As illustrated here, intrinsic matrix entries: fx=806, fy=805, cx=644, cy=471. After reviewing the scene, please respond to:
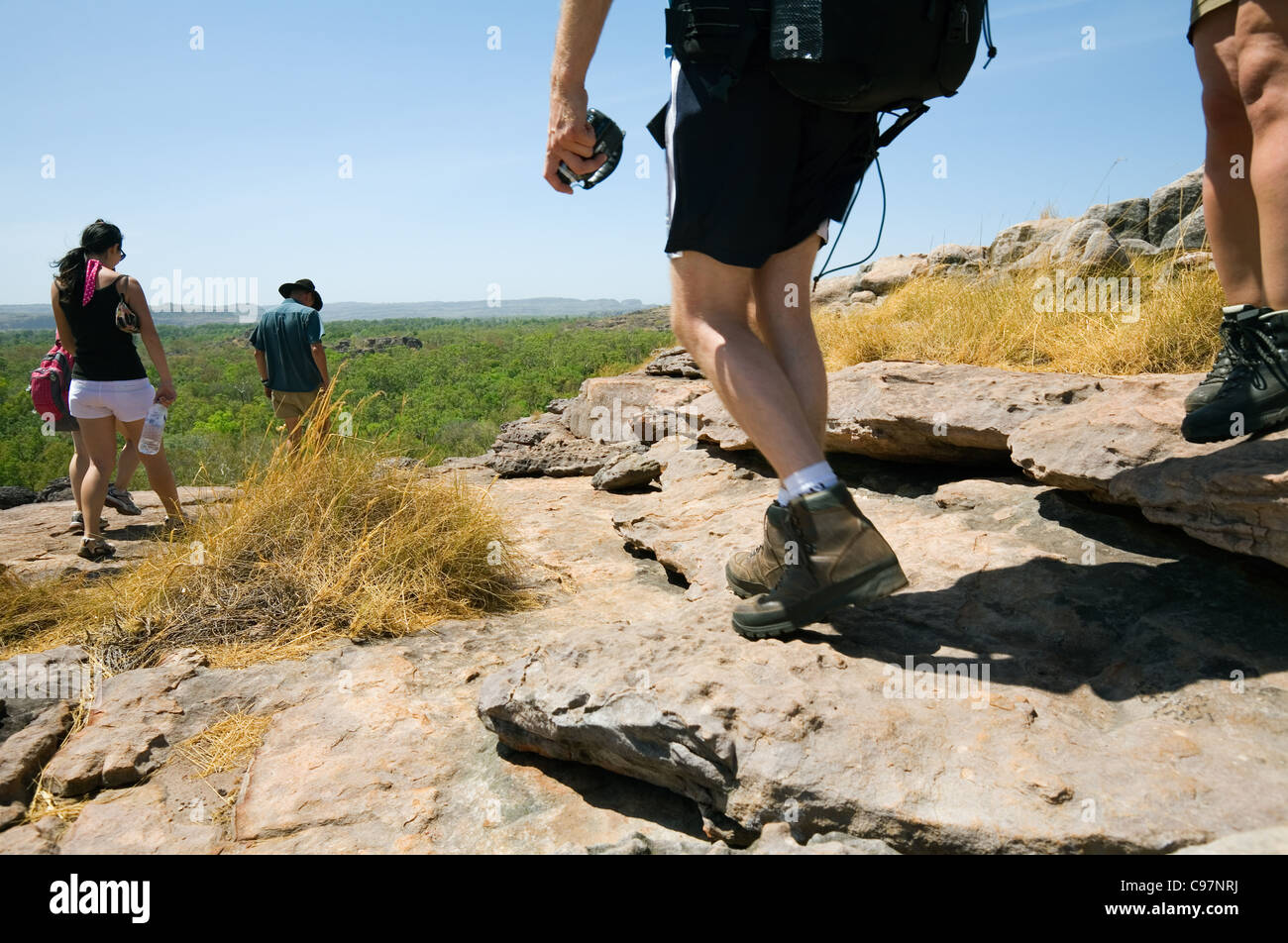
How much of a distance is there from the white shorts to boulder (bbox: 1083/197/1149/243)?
7848 millimetres

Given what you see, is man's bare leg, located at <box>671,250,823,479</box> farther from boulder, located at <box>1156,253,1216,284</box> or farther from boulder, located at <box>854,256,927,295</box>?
boulder, located at <box>854,256,927,295</box>

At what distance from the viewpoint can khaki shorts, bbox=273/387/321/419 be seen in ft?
20.6

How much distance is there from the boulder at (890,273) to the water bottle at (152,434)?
8393 millimetres

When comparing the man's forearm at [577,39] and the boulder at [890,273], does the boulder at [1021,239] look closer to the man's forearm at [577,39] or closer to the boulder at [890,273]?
the boulder at [890,273]

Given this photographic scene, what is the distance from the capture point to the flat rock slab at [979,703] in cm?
136

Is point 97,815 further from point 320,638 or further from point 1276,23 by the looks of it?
point 1276,23

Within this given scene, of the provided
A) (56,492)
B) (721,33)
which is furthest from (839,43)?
(56,492)

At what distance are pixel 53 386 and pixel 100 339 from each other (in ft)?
4.26

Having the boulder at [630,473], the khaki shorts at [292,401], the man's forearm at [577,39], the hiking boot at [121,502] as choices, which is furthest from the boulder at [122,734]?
the khaki shorts at [292,401]

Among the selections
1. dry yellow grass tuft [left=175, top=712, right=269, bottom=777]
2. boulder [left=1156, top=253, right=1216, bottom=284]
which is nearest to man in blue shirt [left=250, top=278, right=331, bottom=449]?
dry yellow grass tuft [left=175, top=712, right=269, bottom=777]

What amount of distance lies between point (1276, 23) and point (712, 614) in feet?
6.05

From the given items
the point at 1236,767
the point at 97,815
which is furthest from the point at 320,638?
the point at 1236,767

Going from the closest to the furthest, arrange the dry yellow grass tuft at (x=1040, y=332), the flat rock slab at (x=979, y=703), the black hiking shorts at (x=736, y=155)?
the flat rock slab at (x=979, y=703)
the black hiking shorts at (x=736, y=155)
the dry yellow grass tuft at (x=1040, y=332)
